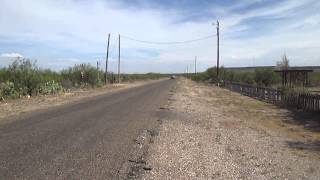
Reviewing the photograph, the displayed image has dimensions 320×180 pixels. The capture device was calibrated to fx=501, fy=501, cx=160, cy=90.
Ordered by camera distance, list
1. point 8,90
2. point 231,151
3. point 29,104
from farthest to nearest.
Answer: point 8,90 → point 29,104 → point 231,151

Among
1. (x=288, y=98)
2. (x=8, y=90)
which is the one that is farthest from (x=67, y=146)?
(x=8, y=90)

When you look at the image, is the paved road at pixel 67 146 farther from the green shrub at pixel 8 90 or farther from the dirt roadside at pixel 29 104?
the green shrub at pixel 8 90

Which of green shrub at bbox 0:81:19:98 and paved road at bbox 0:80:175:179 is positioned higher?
green shrub at bbox 0:81:19:98

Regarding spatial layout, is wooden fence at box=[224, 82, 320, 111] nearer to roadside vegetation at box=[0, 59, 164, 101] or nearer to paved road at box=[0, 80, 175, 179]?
paved road at box=[0, 80, 175, 179]

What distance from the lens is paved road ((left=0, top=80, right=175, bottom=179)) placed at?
886 cm

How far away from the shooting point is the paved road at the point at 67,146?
8.86 meters

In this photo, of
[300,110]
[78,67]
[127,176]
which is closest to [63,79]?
[78,67]

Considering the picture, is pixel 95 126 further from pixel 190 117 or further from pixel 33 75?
pixel 33 75

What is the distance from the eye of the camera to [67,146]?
11648 millimetres

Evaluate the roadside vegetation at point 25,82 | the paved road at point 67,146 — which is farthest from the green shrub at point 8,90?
the paved road at point 67,146

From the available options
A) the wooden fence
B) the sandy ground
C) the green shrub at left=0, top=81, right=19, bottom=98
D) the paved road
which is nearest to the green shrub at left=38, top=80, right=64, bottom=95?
the green shrub at left=0, top=81, right=19, bottom=98

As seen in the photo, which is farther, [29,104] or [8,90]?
[8,90]

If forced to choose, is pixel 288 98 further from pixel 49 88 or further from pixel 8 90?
pixel 49 88

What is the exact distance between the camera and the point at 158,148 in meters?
12.2
